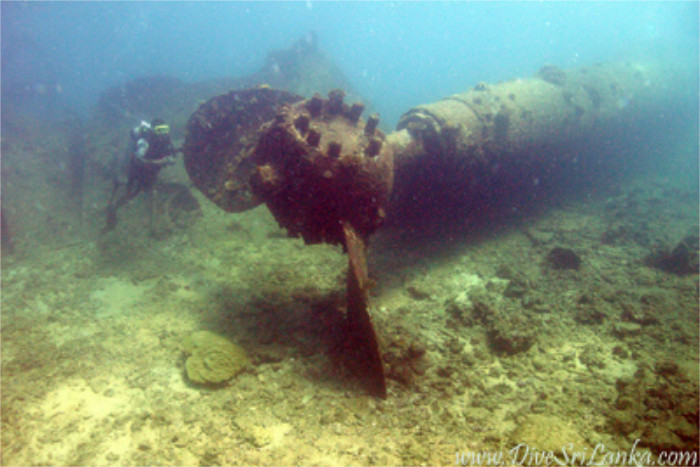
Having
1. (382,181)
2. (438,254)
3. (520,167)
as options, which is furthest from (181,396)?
(520,167)

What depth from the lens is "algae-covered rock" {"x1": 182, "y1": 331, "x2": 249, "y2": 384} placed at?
14.4ft

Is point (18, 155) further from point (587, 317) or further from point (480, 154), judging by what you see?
point (587, 317)

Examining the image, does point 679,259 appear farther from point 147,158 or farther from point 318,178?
point 147,158

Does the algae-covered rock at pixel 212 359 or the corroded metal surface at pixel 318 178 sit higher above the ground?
the corroded metal surface at pixel 318 178

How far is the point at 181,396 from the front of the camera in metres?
4.26

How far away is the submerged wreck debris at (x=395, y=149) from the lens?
183 inches

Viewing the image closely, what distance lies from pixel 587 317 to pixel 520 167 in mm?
4218

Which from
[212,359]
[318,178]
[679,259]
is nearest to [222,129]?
[318,178]

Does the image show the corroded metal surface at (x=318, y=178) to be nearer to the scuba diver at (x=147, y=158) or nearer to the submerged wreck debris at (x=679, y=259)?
the scuba diver at (x=147, y=158)

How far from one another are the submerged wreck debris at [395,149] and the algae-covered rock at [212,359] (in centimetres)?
162

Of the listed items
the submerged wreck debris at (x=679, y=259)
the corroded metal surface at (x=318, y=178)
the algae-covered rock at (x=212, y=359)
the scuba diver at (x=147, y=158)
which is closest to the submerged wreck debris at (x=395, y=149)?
the corroded metal surface at (x=318, y=178)

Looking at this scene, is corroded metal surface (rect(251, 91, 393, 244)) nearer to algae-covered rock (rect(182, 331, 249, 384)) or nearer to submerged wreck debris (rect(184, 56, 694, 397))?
submerged wreck debris (rect(184, 56, 694, 397))

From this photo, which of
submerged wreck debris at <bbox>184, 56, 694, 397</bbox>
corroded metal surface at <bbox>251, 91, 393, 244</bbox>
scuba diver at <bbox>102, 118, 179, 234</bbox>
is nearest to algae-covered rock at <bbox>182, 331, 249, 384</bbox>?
submerged wreck debris at <bbox>184, 56, 694, 397</bbox>

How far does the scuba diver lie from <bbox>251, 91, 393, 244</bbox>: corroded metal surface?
4.51m
